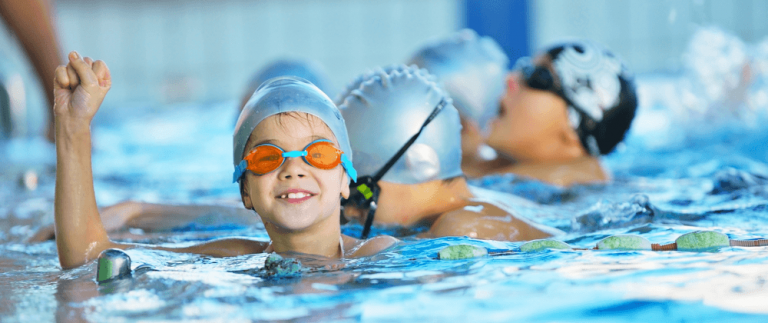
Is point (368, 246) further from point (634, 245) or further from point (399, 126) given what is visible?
point (634, 245)

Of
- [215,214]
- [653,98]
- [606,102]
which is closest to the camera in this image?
[215,214]

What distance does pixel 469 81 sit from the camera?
5.57m

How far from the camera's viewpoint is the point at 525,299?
1.99 metres

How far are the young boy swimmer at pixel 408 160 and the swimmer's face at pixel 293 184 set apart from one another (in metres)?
0.55

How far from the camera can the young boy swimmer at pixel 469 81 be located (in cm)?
552

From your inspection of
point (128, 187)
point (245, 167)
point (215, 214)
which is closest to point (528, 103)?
point (215, 214)

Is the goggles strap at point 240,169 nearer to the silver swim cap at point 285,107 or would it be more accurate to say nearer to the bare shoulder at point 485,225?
the silver swim cap at point 285,107

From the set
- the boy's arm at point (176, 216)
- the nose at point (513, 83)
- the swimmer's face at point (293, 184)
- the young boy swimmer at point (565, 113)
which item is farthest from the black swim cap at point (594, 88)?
the swimmer's face at point (293, 184)

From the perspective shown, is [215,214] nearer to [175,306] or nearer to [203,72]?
[175,306]

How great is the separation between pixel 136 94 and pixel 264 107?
14.8 m

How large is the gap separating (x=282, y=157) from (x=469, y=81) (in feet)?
10.9

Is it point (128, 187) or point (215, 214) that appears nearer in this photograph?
point (215, 214)

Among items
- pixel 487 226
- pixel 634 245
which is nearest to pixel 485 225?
pixel 487 226

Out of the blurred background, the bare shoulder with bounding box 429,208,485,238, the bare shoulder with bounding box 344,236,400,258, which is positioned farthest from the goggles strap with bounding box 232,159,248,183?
the blurred background
